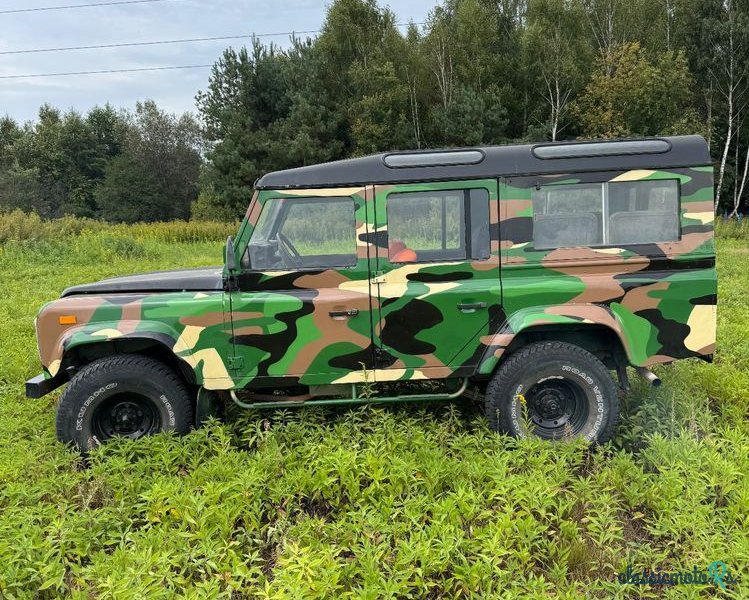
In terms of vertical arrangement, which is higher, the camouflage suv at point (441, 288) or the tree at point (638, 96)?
the tree at point (638, 96)

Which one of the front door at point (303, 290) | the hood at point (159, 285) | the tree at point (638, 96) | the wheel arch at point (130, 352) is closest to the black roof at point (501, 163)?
the front door at point (303, 290)

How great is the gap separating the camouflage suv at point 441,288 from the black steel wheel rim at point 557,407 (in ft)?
0.07

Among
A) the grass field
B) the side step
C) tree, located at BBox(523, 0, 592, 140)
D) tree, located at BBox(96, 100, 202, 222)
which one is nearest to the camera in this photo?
the grass field

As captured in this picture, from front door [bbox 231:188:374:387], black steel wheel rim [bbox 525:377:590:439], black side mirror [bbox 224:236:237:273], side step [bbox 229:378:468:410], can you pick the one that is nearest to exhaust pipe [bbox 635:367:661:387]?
black steel wheel rim [bbox 525:377:590:439]

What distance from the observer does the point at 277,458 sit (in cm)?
377

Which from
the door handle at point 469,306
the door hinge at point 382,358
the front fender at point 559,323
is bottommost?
the door hinge at point 382,358

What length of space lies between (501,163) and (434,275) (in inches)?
36.3

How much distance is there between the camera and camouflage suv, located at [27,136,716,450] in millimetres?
4074

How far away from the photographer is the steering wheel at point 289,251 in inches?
164

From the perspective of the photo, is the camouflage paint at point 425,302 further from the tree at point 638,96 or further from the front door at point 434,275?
the tree at point 638,96

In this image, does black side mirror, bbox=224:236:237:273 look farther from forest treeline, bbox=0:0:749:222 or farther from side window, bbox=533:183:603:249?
forest treeline, bbox=0:0:749:222

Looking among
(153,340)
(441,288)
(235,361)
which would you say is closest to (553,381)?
(441,288)

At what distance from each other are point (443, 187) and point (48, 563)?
3237mm

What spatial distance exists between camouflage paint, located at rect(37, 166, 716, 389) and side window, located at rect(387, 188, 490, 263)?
6cm
